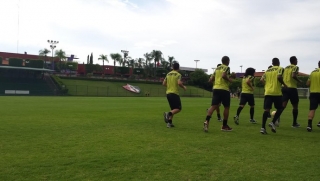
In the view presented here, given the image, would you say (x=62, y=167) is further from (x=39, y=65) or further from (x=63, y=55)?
(x=63, y=55)

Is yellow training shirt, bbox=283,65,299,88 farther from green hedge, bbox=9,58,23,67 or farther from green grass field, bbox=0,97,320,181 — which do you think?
green hedge, bbox=9,58,23,67

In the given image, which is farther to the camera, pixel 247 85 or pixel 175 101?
pixel 247 85

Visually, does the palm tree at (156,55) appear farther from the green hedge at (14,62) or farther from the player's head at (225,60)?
the player's head at (225,60)

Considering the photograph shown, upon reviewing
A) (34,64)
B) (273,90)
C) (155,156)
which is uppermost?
(34,64)

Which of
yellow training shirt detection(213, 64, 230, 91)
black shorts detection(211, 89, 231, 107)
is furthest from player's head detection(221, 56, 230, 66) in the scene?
black shorts detection(211, 89, 231, 107)

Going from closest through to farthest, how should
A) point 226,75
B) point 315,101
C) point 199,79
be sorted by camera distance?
point 226,75 → point 315,101 → point 199,79

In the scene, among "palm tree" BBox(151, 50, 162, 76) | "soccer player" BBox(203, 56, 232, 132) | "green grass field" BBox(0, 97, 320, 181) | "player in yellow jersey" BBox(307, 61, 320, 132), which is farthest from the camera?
"palm tree" BBox(151, 50, 162, 76)

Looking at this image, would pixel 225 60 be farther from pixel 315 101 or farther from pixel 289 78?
pixel 315 101

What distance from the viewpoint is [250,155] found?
530 cm

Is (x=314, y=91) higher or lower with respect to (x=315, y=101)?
higher

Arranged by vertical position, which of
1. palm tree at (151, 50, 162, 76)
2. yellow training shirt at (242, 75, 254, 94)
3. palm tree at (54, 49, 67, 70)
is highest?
palm tree at (151, 50, 162, 76)

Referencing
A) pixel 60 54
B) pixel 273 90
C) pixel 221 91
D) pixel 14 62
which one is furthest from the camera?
pixel 60 54

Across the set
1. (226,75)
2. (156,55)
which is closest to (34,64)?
(156,55)

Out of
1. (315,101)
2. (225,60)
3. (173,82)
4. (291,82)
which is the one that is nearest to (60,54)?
(173,82)
